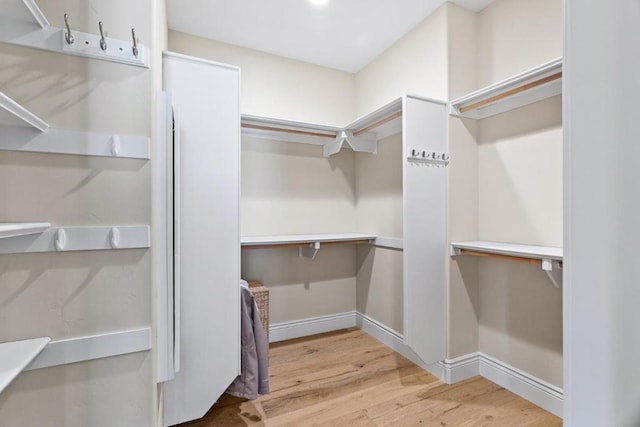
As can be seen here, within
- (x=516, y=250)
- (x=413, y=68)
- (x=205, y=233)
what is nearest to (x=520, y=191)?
(x=516, y=250)

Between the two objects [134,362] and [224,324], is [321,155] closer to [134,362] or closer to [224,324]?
[224,324]

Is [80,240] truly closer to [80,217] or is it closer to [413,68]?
[80,217]

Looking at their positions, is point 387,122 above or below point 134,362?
above

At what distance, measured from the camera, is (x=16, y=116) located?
0.87 meters

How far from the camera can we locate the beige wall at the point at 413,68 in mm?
2146

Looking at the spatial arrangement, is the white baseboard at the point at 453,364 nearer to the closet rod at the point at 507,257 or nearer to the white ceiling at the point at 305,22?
the closet rod at the point at 507,257

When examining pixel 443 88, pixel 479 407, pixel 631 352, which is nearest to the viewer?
pixel 631 352

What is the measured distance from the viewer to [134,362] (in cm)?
120

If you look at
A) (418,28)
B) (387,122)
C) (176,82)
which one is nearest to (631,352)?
(176,82)

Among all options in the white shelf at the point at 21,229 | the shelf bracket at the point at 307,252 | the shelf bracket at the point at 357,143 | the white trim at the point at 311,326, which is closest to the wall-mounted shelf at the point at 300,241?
the shelf bracket at the point at 307,252

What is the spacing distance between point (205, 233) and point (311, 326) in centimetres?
172

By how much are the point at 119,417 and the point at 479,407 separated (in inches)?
75.3

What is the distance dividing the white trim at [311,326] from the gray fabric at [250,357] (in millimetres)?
934

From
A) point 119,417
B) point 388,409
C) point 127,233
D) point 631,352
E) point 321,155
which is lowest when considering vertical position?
point 388,409
